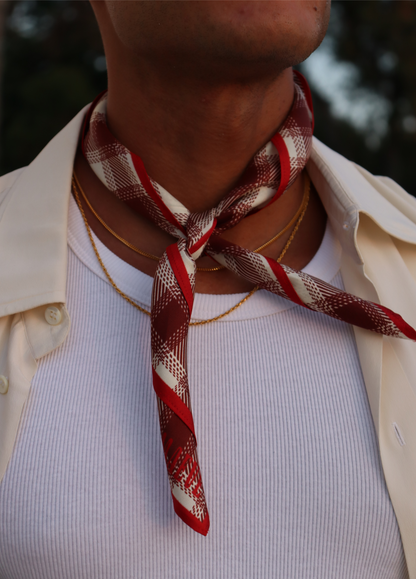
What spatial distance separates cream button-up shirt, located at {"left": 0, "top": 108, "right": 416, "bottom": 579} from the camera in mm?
1177

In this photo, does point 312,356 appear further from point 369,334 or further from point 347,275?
point 347,275

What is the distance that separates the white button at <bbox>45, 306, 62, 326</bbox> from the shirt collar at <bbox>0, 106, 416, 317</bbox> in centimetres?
2

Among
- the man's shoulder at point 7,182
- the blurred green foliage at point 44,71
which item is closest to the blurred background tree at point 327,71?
the blurred green foliage at point 44,71

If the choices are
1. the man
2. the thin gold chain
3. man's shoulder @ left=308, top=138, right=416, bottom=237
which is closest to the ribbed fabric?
the man

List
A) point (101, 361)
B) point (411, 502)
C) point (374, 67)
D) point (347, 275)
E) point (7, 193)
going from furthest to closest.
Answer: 1. point (374, 67)
2. point (7, 193)
3. point (347, 275)
4. point (101, 361)
5. point (411, 502)

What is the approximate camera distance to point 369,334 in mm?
1277

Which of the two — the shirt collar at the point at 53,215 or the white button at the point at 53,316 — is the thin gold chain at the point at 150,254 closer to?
the shirt collar at the point at 53,215

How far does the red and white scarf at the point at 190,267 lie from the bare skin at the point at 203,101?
0.06 m

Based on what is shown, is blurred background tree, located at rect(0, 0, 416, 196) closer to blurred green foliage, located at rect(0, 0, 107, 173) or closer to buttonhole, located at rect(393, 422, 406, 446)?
blurred green foliage, located at rect(0, 0, 107, 173)

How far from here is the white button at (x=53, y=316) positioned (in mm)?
1243

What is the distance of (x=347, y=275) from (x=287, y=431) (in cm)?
41

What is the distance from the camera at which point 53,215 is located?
1.37 m

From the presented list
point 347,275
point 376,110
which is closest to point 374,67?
point 376,110

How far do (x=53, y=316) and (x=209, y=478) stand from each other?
453mm
